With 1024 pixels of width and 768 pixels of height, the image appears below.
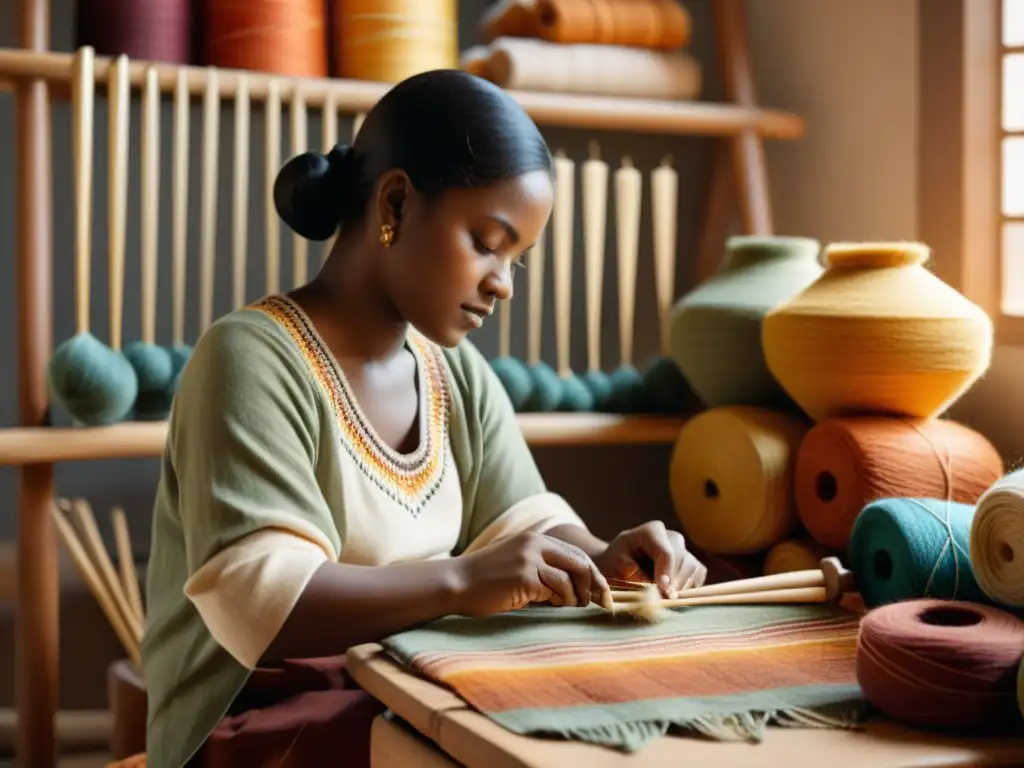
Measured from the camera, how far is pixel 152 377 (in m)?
1.87

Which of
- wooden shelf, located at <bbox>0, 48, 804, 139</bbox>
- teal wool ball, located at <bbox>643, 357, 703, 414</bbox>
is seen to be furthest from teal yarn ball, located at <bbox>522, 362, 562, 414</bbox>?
wooden shelf, located at <bbox>0, 48, 804, 139</bbox>

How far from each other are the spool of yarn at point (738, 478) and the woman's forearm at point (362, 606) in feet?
2.34

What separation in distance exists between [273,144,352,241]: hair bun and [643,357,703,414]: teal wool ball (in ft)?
2.93

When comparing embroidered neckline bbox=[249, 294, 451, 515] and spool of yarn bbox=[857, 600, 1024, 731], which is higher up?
embroidered neckline bbox=[249, 294, 451, 515]

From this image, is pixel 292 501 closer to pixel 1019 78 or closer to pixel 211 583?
pixel 211 583

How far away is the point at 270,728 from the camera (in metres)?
1.18

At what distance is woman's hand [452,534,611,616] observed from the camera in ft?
3.74

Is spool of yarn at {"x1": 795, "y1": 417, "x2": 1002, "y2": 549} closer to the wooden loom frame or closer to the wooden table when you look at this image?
the wooden table

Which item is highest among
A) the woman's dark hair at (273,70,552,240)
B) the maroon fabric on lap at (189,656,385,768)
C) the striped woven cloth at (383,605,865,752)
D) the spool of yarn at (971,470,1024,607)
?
the woman's dark hair at (273,70,552,240)

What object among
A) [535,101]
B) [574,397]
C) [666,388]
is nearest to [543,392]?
[574,397]

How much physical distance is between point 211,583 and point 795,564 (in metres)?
0.85

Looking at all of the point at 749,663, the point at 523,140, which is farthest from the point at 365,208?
the point at 749,663

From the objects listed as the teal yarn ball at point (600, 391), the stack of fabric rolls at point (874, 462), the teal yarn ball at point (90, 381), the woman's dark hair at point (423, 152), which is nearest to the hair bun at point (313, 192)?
the woman's dark hair at point (423, 152)

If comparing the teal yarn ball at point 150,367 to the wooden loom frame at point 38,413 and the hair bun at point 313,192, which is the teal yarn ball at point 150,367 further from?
the hair bun at point 313,192
